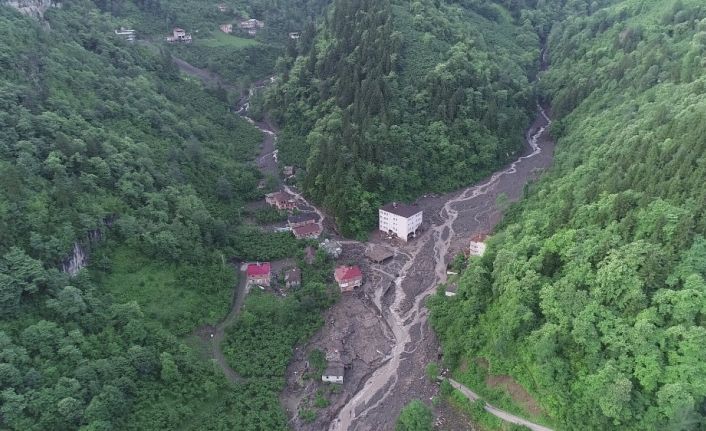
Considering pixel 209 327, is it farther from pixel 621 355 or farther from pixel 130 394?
pixel 621 355

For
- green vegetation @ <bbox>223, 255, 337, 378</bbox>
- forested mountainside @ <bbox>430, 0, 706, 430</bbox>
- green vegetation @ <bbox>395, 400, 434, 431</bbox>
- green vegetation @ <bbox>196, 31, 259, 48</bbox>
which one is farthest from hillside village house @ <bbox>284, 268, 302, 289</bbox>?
green vegetation @ <bbox>196, 31, 259, 48</bbox>

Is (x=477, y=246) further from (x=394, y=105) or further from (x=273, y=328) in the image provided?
(x=394, y=105)

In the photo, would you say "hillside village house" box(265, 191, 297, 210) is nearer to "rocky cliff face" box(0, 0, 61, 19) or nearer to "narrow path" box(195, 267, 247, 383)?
"narrow path" box(195, 267, 247, 383)

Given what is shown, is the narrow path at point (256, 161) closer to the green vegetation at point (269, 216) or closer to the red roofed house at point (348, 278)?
the red roofed house at point (348, 278)

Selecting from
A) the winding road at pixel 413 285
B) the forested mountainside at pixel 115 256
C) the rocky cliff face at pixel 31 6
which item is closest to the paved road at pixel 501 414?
the winding road at pixel 413 285

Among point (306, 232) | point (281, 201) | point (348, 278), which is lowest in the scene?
point (281, 201)

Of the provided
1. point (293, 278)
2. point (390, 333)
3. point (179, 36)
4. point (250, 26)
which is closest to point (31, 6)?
point (179, 36)
